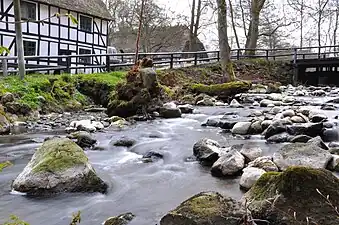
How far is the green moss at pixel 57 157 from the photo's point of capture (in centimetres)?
403

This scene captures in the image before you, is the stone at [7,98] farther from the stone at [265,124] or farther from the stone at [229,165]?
the stone at [229,165]

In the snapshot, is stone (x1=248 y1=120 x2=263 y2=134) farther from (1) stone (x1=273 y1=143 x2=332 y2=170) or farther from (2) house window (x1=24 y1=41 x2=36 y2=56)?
(2) house window (x1=24 y1=41 x2=36 y2=56)

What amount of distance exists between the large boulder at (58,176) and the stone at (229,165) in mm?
1329

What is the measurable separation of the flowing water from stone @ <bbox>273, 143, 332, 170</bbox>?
0.62 metres

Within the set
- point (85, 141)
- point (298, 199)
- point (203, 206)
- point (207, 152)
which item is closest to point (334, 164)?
point (207, 152)

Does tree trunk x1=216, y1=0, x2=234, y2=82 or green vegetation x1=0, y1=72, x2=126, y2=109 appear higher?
tree trunk x1=216, y1=0, x2=234, y2=82

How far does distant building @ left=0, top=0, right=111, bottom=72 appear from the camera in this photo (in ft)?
61.0

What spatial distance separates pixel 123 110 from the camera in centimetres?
1026

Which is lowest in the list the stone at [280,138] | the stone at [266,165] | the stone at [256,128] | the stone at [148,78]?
the stone at [266,165]

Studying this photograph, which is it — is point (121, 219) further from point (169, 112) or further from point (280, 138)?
point (169, 112)

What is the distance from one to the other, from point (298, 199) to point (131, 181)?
221 cm

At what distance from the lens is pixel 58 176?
4.02 meters

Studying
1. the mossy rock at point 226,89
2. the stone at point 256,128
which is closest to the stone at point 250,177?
the stone at point 256,128

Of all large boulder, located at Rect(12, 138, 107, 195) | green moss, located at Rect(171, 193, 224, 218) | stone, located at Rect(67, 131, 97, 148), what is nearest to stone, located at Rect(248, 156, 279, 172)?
green moss, located at Rect(171, 193, 224, 218)
